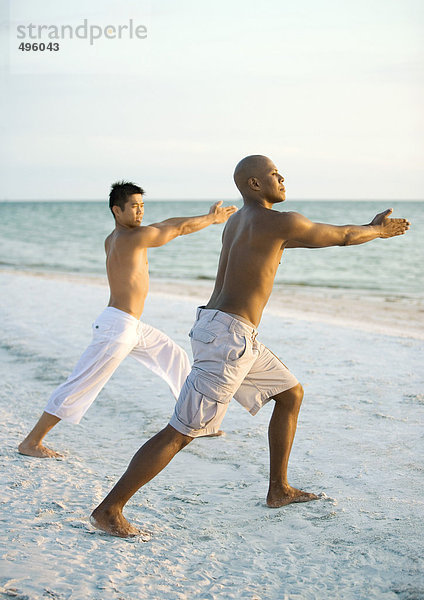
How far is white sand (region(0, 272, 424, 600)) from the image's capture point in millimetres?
3014

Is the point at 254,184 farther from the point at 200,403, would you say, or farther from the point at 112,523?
the point at 112,523

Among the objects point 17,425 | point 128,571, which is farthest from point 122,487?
point 17,425

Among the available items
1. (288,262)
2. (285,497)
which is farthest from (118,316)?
(288,262)

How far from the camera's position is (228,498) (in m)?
4.02

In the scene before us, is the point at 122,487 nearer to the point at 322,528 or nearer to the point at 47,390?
the point at 322,528

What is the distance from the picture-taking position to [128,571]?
10.1 feet

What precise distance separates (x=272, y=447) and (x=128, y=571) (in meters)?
1.15

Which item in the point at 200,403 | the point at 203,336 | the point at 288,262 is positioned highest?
the point at 288,262

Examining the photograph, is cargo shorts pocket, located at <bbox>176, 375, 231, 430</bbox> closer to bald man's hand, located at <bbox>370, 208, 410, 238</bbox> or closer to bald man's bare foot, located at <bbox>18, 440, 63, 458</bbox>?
bald man's hand, located at <bbox>370, 208, 410, 238</bbox>

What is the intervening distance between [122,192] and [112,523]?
7.20 ft

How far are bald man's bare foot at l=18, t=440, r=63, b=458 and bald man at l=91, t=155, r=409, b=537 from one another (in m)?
1.26

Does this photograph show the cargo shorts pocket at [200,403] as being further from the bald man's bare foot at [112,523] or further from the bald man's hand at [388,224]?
the bald man's hand at [388,224]

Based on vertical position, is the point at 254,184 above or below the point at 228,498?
above

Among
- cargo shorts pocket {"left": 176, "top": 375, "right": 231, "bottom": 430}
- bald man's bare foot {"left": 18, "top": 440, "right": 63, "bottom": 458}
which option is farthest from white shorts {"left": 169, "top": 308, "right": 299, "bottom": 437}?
bald man's bare foot {"left": 18, "top": 440, "right": 63, "bottom": 458}
